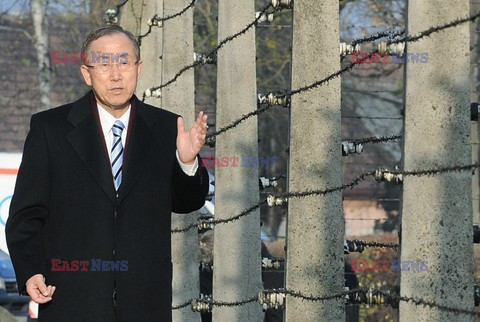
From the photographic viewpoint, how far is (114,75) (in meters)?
5.17

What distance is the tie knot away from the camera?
17.3 ft

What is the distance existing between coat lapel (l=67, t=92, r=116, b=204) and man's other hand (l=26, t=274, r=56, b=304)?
0.37 m

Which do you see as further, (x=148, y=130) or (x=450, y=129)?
(x=148, y=130)

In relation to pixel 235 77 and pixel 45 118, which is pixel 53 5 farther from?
pixel 45 118

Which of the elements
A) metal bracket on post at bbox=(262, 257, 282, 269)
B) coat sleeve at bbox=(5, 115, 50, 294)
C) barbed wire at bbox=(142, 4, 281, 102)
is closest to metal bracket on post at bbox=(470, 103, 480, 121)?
coat sleeve at bbox=(5, 115, 50, 294)

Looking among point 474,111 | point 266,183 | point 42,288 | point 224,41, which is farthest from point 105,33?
point 266,183

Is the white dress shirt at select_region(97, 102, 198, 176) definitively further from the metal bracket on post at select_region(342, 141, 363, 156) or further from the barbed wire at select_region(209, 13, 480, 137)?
the metal bracket on post at select_region(342, 141, 363, 156)

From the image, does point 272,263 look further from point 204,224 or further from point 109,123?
point 109,123

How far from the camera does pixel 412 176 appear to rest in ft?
16.1

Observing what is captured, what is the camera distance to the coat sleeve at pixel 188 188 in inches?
205

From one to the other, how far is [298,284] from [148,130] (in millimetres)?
1126

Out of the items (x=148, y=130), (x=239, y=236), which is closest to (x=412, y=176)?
(x=148, y=130)

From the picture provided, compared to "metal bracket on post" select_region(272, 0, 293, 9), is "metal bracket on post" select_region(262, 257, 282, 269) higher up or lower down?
lower down

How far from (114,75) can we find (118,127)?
0.20 m
